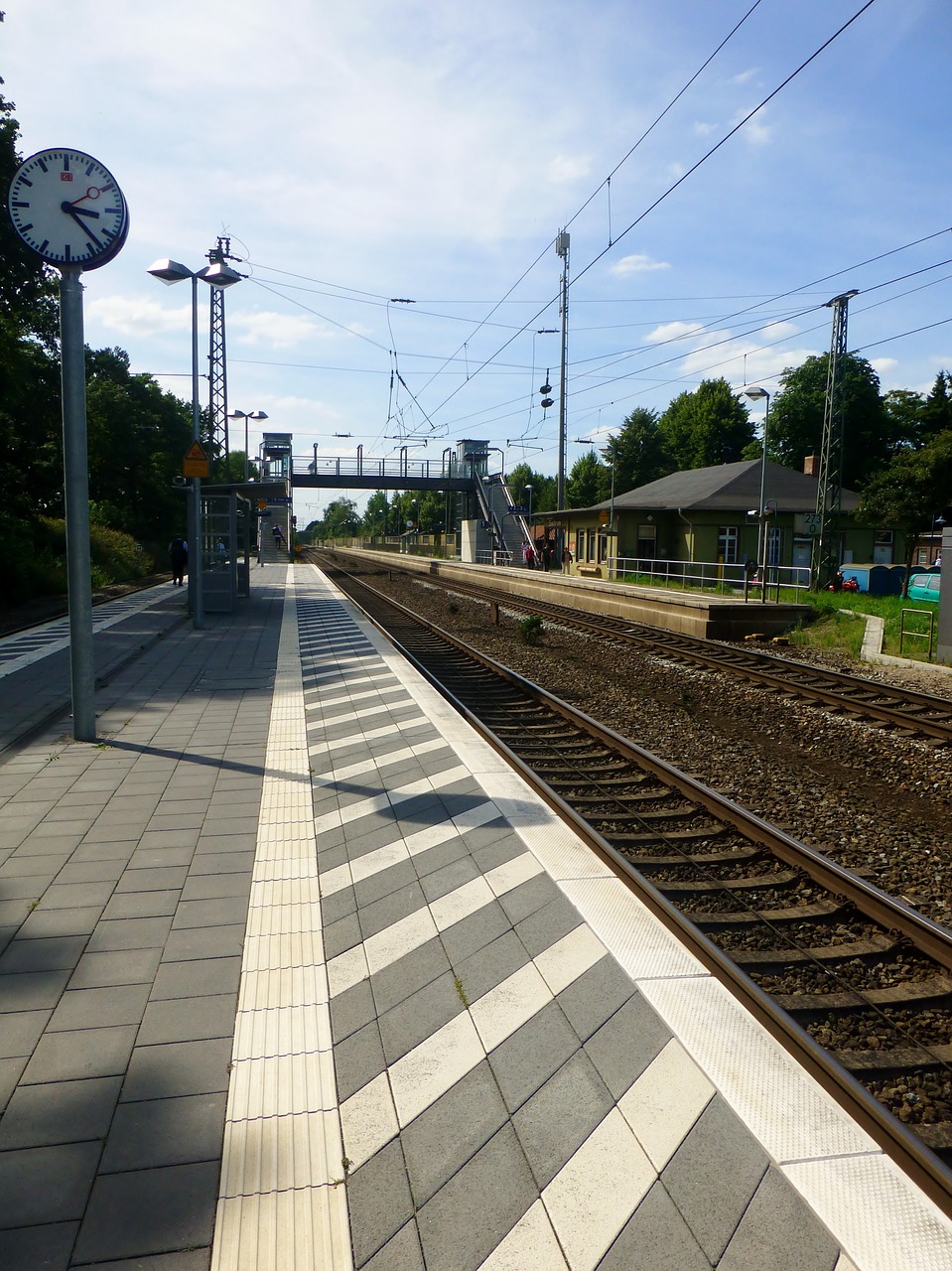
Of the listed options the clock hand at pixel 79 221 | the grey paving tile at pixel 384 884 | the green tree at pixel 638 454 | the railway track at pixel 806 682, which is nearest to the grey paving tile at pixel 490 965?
the grey paving tile at pixel 384 884

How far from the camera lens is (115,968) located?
12.4 feet

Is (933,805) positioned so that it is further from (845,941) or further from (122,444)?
(122,444)

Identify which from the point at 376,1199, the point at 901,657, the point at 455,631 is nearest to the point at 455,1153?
the point at 376,1199

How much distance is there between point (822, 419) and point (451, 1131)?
2627 inches

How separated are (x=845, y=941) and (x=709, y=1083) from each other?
1952mm

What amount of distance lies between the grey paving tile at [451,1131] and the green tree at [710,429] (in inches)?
3094

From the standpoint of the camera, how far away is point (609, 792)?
705cm

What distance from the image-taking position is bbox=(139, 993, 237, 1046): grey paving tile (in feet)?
10.8

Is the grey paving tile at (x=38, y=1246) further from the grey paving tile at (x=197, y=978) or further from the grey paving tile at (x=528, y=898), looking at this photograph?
the grey paving tile at (x=528, y=898)

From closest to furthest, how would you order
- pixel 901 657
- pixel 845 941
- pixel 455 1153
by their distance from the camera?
pixel 455 1153
pixel 845 941
pixel 901 657

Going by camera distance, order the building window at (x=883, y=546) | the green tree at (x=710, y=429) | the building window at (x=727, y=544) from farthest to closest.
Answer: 1. the green tree at (x=710, y=429)
2. the building window at (x=883, y=546)
3. the building window at (x=727, y=544)

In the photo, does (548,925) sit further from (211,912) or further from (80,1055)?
(80,1055)

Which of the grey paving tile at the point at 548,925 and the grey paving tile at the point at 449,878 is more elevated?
the grey paving tile at the point at 548,925

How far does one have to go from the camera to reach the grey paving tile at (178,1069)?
9.75ft
